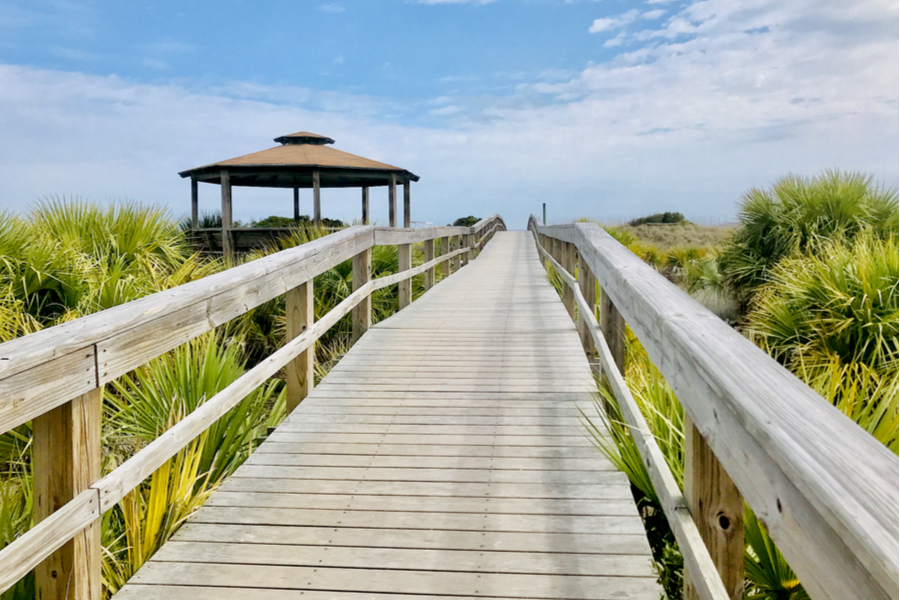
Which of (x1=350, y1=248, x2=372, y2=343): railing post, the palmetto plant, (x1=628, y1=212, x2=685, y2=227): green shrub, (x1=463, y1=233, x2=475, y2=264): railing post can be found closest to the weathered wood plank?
the palmetto plant

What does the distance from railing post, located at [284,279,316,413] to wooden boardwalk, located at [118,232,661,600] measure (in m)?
0.10

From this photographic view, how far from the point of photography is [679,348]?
79.0 inches

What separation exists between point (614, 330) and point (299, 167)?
17.6m

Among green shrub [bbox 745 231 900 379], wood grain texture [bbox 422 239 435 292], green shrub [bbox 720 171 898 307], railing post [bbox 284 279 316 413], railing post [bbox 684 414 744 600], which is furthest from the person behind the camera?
green shrub [bbox 720 171 898 307]

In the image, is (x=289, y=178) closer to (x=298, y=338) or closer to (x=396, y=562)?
(x=298, y=338)

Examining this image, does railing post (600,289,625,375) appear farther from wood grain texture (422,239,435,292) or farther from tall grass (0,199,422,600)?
wood grain texture (422,239,435,292)

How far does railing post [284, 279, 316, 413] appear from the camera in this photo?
4.51m

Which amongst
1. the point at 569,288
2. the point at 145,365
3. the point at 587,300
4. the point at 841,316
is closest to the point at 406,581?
the point at 145,365

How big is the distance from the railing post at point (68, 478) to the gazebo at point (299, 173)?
1656cm

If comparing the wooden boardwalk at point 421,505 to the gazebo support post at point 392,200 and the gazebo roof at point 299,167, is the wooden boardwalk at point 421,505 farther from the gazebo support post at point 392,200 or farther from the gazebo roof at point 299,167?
the gazebo support post at point 392,200

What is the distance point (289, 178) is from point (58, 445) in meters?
22.8

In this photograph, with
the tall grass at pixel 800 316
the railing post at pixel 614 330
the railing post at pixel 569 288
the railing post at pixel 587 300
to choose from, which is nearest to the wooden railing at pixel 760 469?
the tall grass at pixel 800 316

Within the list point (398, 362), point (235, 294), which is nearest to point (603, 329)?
point (398, 362)

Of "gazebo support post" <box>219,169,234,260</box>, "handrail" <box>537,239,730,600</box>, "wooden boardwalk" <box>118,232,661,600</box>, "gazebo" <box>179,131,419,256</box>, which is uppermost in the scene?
"gazebo" <box>179,131,419,256</box>
